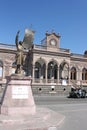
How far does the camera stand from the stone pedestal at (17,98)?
36.9ft

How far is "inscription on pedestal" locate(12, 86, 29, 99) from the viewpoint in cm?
1142

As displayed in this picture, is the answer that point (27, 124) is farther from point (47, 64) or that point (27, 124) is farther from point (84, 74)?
point (84, 74)

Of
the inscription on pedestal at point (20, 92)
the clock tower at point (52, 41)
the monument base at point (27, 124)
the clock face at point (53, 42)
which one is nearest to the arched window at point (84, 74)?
the clock tower at point (52, 41)

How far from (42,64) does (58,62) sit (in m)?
3.20

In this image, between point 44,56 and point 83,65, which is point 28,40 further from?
point 83,65

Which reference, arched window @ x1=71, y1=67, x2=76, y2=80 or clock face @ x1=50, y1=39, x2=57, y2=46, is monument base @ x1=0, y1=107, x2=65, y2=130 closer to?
clock face @ x1=50, y1=39, x2=57, y2=46

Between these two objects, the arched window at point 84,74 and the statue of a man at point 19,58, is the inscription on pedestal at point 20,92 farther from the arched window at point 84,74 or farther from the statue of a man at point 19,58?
the arched window at point 84,74

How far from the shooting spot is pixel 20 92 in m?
11.5

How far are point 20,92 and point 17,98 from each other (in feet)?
1.07

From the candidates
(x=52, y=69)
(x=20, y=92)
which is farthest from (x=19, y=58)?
(x=52, y=69)

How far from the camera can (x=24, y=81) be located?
11.8m

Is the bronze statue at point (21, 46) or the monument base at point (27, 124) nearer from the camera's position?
the monument base at point (27, 124)

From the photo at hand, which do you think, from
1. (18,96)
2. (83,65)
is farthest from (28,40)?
(83,65)


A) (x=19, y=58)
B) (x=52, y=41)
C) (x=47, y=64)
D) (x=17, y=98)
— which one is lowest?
(x=17, y=98)
